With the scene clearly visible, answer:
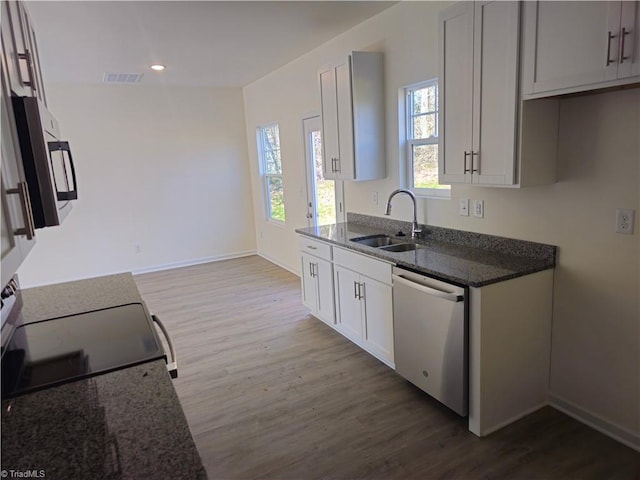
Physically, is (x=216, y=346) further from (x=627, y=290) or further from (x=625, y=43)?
(x=625, y=43)

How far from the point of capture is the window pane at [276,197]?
6.09 metres

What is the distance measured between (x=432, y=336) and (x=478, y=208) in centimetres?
97

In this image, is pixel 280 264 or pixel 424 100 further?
pixel 280 264

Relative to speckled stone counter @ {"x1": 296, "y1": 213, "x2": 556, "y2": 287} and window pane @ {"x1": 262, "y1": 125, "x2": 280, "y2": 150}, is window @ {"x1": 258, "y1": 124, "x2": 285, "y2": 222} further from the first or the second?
speckled stone counter @ {"x1": 296, "y1": 213, "x2": 556, "y2": 287}

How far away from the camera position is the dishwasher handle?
2227mm

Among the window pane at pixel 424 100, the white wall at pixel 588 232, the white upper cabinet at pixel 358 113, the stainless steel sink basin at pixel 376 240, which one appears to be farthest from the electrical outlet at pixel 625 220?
the white upper cabinet at pixel 358 113

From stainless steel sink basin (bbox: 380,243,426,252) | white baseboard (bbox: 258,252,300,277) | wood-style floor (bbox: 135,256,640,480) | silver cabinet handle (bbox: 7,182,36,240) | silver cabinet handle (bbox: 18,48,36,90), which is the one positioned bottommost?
wood-style floor (bbox: 135,256,640,480)

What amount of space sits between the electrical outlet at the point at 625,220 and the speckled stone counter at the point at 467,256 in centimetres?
37

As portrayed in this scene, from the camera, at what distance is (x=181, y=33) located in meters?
3.60

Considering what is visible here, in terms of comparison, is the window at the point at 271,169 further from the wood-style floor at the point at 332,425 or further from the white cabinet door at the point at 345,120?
the wood-style floor at the point at 332,425

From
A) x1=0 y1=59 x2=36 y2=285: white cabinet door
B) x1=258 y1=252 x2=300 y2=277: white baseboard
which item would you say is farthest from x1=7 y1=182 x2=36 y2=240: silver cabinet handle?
x1=258 y1=252 x2=300 y2=277: white baseboard

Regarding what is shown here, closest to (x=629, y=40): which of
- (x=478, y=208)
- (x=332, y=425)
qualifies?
(x=478, y=208)

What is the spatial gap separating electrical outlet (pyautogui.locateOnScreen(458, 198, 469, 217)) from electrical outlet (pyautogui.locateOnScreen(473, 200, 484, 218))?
59mm

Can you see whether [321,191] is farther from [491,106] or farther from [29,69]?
[29,69]
